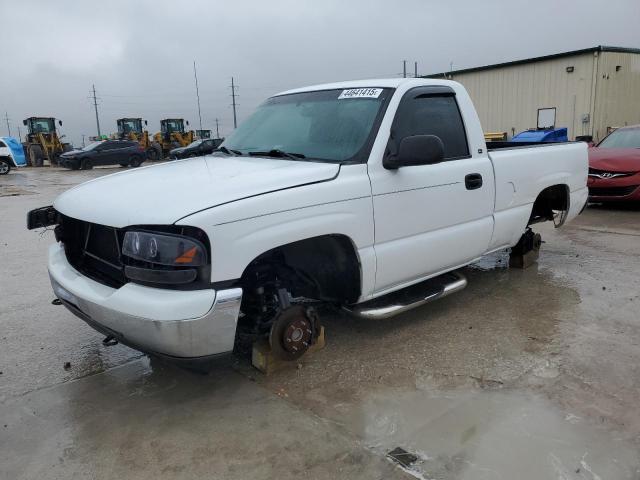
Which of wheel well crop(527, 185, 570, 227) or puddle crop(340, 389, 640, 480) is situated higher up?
wheel well crop(527, 185, 570, 227)

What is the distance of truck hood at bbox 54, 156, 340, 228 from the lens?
2675mm

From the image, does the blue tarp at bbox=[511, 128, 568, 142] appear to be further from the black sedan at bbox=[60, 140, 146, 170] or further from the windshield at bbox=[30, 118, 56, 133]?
the windshield at bbox=[30, 118, 56, 133]

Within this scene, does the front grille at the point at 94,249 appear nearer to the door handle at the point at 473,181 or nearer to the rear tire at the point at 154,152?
the door handle at the point at 473,181

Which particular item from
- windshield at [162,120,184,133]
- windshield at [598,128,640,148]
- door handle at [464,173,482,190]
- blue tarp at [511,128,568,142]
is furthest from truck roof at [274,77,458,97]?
windshield at [162,120,184,133]

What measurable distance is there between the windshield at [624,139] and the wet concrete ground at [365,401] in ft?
19.5

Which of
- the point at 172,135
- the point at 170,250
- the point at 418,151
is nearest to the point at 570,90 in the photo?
the point at 418,151

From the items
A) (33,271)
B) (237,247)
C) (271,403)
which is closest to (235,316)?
(237,247)

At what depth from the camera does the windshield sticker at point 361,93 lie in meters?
3.71

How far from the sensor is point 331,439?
2.70 meters

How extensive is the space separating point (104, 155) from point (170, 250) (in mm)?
28389

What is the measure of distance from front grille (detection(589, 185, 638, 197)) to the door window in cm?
589

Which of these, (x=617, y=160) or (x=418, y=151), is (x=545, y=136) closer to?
(x=617, y=160)

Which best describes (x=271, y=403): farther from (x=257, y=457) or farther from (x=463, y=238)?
(x=463, y=238)

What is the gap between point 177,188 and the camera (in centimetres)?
291
